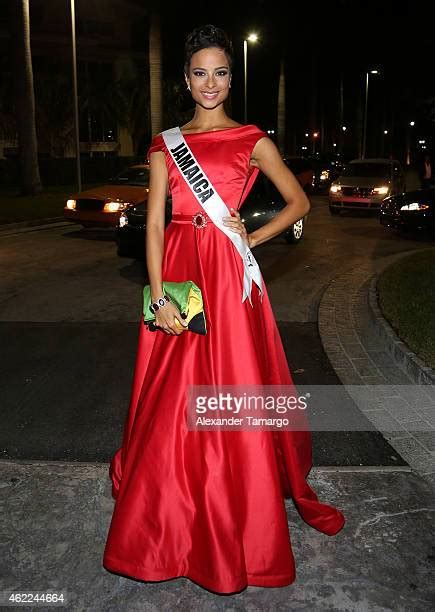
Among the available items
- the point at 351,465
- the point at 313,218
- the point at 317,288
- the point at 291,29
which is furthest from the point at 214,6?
the point at 351,465

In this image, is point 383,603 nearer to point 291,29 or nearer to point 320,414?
point 320,414

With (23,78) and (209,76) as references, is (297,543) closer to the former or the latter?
(209,76)

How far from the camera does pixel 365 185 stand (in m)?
18.8

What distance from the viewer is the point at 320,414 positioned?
4883mm

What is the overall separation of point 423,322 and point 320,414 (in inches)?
89.6

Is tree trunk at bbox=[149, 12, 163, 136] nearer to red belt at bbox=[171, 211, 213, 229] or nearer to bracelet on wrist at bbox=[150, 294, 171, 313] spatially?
red belt at bbox=[171, 211, 213, 229]

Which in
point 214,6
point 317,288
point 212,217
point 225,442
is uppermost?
point 214,6

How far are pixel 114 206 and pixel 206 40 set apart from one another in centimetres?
1207

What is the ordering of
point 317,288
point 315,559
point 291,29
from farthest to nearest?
point 291,29, point 317,288, point 315,559

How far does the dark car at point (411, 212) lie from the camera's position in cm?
1431

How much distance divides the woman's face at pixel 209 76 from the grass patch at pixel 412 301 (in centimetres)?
341

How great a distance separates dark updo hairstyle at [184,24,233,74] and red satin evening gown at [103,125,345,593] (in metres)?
0.36

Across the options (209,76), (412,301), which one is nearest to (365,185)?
(412,301)

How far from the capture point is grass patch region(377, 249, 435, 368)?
600 cm
